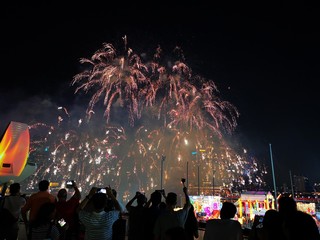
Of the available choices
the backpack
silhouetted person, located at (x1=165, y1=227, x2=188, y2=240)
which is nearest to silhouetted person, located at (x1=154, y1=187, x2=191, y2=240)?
silhouetted person, located at (x1=165, y1=227, x2=188, y2=240)

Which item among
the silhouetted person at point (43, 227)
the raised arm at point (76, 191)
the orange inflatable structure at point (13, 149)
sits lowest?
the silhouetted person at point (43, 227)

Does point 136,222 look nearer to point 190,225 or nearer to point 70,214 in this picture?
point 190,225

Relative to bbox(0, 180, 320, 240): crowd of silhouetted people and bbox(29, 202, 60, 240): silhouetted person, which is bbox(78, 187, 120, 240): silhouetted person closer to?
bbox(0, 180, 320, 240): crowd of silhouetted people

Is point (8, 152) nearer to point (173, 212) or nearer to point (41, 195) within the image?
point (41, 195)

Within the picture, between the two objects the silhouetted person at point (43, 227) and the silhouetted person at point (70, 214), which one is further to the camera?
the silhouetted person at point (70, 214)

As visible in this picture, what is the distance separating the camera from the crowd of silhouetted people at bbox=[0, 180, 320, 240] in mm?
3486

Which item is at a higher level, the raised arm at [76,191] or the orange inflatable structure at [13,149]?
the orange inflatable structure at [13,149]

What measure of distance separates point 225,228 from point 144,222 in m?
1.56

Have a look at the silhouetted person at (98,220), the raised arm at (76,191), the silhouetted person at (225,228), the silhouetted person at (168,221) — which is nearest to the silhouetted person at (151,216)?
the silhouetted person at (168,221)

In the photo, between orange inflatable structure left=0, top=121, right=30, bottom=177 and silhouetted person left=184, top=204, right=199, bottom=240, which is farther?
orange inflatable structure left=0, top=121, right=30, bottom=177

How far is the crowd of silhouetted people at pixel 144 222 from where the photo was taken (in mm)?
3486

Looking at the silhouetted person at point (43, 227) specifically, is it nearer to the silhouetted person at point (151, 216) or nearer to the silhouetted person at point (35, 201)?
the silhouetted person at point (35, 201)

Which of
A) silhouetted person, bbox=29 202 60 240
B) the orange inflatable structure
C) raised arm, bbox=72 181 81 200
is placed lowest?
silhouetted person, bbox=29 202 60 240

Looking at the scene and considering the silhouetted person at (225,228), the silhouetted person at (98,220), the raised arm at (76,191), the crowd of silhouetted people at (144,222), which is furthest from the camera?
the raised arm at (76,191)
